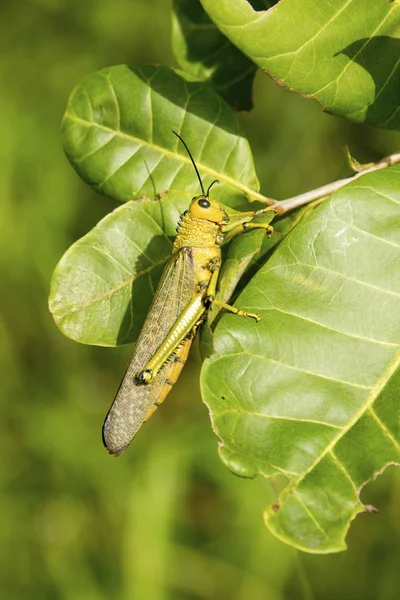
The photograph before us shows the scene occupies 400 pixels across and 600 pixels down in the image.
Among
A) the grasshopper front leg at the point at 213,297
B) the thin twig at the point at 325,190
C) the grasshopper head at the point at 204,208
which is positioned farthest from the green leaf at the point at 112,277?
the thin twig at the point at 325,190

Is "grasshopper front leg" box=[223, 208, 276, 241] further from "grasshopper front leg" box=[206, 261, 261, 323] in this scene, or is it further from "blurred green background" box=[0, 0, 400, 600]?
"blurred green background" box=[0, 0, 400, 600]

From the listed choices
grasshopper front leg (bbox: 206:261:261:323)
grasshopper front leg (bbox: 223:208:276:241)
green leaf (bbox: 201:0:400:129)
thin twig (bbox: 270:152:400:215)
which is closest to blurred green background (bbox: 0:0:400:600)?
grasshopper front leg (bbox: 206:261:261:323)

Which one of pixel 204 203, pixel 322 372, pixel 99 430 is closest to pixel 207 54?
pixel 204 203

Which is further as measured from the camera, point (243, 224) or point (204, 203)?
point (204, 203)

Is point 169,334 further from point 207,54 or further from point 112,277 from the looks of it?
point 207,54

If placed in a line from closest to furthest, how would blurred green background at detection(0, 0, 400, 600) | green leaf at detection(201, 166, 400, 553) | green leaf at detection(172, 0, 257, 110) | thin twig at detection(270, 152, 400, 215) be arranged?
green leaf at detection(201, 166, 400, 553) → thin twig at detection(270, 152, 400, 215) → green leaf at detection(172, 0, 257, 110) → blurred green background at detection(0, 0, 400, 600)

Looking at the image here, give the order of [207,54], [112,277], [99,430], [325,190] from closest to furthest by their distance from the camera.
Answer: [325,190], [112,277], [207,54], [99,430]
